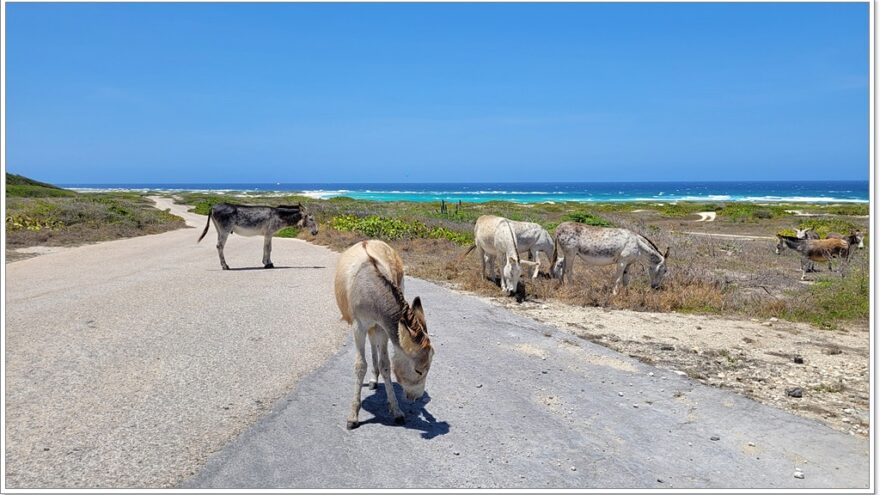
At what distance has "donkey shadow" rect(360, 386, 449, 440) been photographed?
6492 millimetres

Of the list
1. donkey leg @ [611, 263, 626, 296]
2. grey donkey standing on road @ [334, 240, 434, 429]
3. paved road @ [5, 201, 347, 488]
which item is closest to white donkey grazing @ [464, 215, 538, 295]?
donkey leg @ [611, 263, 626, 296]

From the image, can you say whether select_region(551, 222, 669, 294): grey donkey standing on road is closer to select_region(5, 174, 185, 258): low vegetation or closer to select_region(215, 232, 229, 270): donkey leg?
select_region(215, 232, 229, 270): donkey leg

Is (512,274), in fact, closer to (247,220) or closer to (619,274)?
(619,274)

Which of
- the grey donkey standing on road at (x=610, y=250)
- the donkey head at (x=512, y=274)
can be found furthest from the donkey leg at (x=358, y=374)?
the grey donkey standing on road at (x=610, y=250)

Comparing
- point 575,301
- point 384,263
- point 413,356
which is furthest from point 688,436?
point 575,301

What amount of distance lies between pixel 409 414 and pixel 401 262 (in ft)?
7.30

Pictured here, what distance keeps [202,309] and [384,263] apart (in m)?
6.10

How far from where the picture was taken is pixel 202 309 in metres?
11.6

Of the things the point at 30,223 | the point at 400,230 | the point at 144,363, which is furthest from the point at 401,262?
the point at 30,223

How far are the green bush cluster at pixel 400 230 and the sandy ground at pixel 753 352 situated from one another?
11846 mm

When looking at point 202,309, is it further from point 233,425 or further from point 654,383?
point 654,383

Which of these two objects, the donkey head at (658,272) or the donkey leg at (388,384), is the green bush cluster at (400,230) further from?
the donkey leg at (388,384)

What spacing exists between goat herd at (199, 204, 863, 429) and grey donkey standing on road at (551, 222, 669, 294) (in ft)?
0.09

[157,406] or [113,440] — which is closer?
[113,440]
